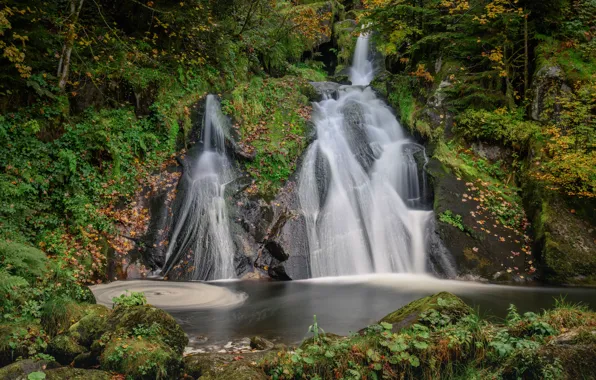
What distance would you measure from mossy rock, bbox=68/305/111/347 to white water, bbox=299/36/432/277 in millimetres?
5372

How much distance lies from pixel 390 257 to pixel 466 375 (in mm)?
6141

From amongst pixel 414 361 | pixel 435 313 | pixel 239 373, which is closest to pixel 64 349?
pixel 239 373

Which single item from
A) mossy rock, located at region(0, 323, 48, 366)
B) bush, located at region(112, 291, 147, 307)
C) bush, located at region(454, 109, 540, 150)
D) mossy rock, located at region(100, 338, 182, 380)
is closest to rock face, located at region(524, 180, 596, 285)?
bush, located at region(454, 109, 540, 150)

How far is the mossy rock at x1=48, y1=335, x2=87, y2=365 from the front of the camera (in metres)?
3.96

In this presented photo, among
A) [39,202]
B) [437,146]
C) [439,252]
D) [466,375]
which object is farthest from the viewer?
[437,146]

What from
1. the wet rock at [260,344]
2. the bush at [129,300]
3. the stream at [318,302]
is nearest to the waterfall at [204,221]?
the stream at [318,302]

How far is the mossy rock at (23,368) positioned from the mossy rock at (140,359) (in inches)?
20.1

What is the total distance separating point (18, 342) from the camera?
389 centimetres

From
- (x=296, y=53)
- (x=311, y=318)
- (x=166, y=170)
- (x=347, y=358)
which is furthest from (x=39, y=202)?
(x=296, y=53)

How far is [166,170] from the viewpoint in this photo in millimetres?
9953

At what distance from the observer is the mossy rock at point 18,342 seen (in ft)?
12.5

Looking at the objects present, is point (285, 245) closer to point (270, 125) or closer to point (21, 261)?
point (270, 125)

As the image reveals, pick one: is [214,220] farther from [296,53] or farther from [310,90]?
[296,53]

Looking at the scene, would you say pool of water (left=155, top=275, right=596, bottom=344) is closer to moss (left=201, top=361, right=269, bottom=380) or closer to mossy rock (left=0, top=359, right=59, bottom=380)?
moss (left=201, top=361, right=269, bottom=380)
